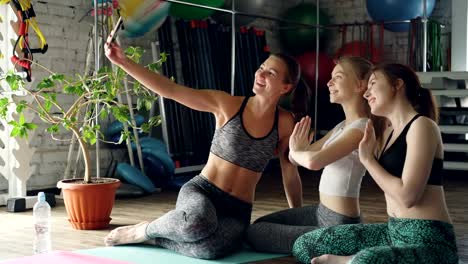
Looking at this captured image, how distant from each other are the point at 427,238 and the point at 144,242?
4.51 ft

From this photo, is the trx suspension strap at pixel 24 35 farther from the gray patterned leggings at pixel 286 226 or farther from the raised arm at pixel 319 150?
the raised arm at pixel 319 150

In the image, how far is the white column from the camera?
6.65 m

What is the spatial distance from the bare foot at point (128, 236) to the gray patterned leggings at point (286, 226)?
Answer: 1.54 feet

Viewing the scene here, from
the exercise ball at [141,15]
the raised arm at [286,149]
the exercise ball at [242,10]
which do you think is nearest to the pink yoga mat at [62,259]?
the raised arm at [286,149]

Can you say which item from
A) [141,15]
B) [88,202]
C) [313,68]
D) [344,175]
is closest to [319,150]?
[344,175]

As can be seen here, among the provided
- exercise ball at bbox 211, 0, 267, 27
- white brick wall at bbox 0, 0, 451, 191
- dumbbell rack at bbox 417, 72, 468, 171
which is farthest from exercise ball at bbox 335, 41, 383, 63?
white brick wall at bbox 0, 0, 451, 191

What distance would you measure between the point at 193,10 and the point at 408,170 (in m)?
3.97

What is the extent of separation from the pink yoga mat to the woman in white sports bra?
0.68 meters

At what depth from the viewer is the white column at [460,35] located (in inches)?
262

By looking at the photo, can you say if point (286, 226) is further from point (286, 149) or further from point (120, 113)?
point (120, 113)

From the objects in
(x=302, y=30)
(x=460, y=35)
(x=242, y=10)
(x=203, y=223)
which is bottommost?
(x=203, y=223)

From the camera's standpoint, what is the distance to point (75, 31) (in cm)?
518

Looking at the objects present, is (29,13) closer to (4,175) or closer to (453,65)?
(4,175)

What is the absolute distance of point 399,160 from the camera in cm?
218
